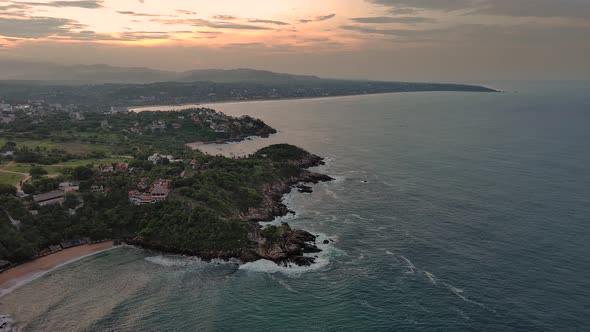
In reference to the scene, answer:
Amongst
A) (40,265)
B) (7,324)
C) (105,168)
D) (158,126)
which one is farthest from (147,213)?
(158,126)

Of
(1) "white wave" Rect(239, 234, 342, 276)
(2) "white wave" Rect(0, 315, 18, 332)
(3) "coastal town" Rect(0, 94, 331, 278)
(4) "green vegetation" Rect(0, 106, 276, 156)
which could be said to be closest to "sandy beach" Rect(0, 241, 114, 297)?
(3) "coastal town" Rect(0, 94, 331, 278)

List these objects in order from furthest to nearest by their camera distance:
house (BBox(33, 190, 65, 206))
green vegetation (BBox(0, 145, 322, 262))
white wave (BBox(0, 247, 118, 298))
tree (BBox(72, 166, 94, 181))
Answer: tree (BBox(72, 166, 94, 181)) < house (BBox(33, 190, 65, 206)) < green vegetation (BBox(0, 145, 322, 262)) < white wave (BBox(0, 247, 118, 298))

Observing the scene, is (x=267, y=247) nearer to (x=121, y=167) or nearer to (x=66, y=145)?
(x=121, y=167)

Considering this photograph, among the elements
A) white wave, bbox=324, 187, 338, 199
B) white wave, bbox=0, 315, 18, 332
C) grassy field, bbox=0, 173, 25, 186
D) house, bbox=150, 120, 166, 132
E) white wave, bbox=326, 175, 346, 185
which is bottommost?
white wave, bbox=0, 315, 18, 332

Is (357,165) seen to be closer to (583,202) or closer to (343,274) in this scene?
(583,202)

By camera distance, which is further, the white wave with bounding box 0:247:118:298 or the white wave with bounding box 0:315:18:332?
the white wave with bounding box 0:247:118:298

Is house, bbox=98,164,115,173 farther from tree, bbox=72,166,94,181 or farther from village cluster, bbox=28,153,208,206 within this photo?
tree, bbox=72,166,94,181

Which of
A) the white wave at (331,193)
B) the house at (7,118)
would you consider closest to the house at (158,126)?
the house at (7,118)
